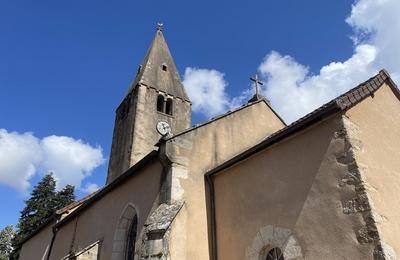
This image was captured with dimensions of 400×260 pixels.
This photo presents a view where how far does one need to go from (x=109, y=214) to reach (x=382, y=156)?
342 inches

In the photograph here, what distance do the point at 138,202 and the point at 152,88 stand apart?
14.3 m

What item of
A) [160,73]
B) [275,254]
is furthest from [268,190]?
[160,73]

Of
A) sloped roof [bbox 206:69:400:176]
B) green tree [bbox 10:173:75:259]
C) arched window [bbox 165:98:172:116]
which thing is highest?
arched window [bbox 165:98:172:116]

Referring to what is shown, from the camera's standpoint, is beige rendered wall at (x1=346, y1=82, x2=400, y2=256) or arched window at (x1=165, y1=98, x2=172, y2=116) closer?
beige rendered wall at (x1=346, y1=82, x2=400, y2=256)

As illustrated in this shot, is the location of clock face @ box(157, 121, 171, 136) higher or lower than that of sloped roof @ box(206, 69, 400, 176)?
higher

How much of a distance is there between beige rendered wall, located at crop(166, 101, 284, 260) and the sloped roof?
50.6 inches

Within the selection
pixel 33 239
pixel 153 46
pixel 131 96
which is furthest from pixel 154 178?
pixel 153 46

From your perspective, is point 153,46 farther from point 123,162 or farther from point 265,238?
point 265,238

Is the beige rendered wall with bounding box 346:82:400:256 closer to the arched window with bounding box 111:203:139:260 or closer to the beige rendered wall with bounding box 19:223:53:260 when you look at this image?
the arched window with bounding box 111:203:139:260

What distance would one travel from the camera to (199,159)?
9.43m

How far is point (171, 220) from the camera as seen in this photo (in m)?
7.77

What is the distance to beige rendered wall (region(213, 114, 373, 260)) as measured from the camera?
19.6 feet

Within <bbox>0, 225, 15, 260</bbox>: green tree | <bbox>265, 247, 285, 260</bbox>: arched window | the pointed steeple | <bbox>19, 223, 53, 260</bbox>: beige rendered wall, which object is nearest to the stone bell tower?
the pointed steeple

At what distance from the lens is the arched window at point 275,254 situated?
6896mm
